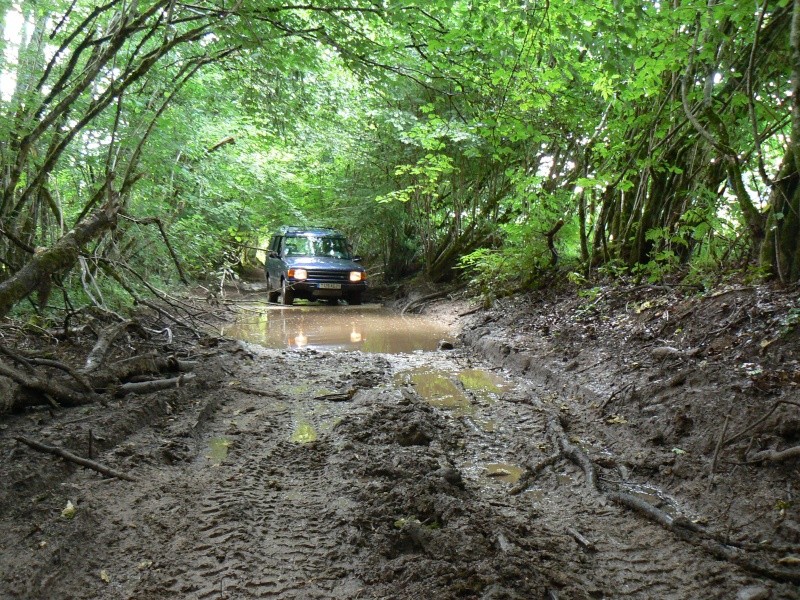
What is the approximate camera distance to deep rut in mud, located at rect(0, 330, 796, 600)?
2.39 m

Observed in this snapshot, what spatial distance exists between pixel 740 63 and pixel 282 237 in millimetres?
11174

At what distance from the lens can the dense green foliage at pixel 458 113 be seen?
487 cm

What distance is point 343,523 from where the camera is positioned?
294cm

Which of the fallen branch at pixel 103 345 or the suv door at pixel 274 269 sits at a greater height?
the suv door at pixel 274 269

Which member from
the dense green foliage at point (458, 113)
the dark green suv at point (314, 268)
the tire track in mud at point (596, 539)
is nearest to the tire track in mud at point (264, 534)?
the tire track in mud at point (596, 539)

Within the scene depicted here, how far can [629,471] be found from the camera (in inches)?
146

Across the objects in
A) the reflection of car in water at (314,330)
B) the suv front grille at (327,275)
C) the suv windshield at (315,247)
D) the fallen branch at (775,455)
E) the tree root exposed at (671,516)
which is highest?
the suv windshield at (315,247)

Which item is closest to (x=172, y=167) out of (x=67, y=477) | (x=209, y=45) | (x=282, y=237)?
(x=209, y=45)

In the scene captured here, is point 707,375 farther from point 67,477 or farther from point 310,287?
point 310,287

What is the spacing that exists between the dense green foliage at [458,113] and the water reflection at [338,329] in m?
1.82

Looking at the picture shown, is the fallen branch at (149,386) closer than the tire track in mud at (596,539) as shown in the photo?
No

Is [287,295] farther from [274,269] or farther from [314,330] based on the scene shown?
[314,330]

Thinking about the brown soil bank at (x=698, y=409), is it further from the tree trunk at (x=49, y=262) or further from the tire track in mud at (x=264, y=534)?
the tree trunk at (x=49, y=262)

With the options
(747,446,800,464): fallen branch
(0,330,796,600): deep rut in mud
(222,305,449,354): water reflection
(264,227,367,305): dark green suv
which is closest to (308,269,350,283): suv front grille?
(264,227,367,305): dark green suv
